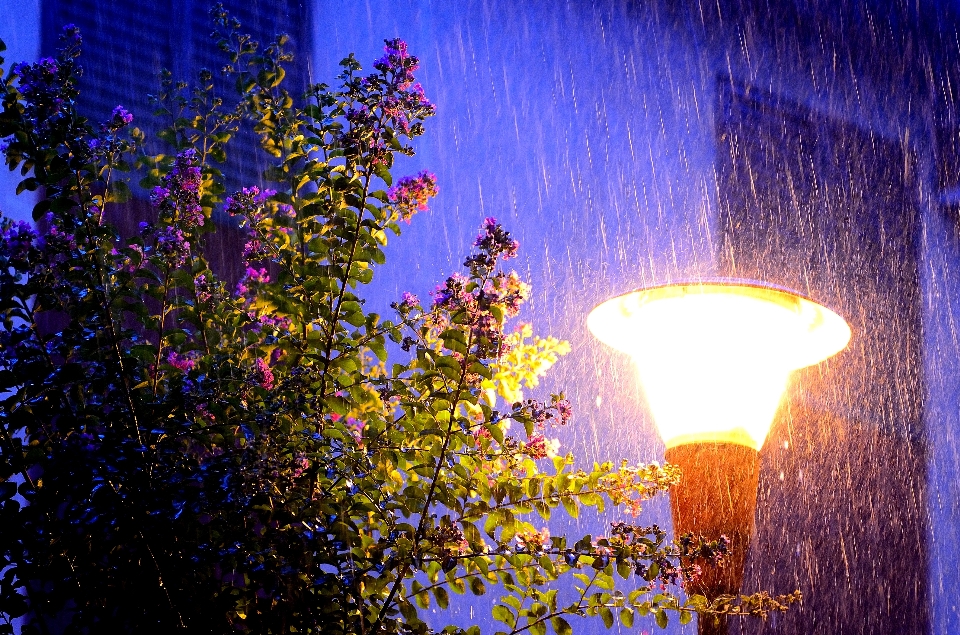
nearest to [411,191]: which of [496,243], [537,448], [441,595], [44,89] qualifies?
[496,243]

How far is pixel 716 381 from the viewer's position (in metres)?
1.75

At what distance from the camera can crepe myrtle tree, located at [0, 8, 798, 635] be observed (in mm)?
1429

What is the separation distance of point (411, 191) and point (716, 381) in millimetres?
645

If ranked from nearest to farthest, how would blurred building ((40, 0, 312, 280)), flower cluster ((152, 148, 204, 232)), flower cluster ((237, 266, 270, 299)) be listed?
flower cluster ((152, 148, 204, 232)), flower cluster ((237, 266, 270, 299)), blurred building ((40, 0, 312, 280))

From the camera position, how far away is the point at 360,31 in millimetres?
3053

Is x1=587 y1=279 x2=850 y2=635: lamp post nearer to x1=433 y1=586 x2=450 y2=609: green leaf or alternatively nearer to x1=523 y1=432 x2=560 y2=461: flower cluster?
x1=523 y1=432 x2=560 y2=461: flower cluster

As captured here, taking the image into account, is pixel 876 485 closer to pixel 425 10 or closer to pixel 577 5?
pixel 577 5

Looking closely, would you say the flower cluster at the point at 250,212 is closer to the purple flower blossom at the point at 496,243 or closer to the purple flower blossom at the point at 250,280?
the purple flower blossom at the point at 250,280

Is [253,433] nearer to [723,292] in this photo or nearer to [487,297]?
[487,297]

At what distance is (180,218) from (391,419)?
520 mm

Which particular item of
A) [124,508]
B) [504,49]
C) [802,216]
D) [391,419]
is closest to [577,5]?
[504,49]

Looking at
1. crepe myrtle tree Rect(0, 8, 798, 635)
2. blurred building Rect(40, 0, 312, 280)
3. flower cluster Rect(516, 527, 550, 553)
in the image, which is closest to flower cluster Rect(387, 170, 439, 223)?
crepe myrtle tree Rect(0, 8, 798, 635)

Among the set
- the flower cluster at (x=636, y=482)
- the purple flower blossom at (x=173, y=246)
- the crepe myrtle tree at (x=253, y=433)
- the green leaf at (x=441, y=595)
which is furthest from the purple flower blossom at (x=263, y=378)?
the flower cluster at (x=636, y=482)

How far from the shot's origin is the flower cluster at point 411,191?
5.55 feet
